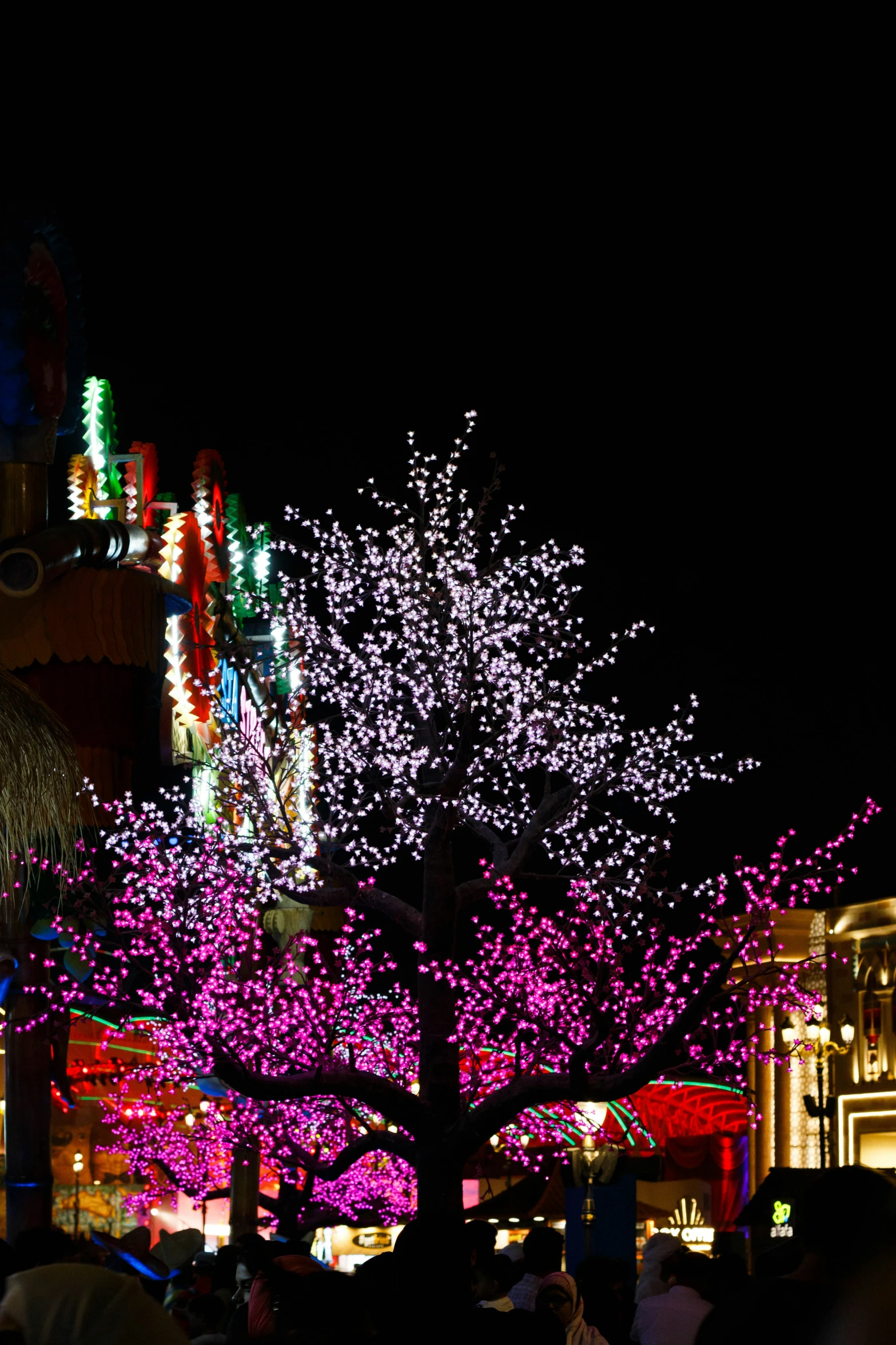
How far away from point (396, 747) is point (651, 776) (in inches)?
112

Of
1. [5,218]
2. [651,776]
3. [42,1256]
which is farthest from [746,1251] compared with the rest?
[42,1256]

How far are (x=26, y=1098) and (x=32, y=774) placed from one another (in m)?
7.03

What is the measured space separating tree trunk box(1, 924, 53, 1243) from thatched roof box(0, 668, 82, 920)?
6.34 meters

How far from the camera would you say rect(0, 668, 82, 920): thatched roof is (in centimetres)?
748

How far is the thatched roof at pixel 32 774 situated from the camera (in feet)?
24.5

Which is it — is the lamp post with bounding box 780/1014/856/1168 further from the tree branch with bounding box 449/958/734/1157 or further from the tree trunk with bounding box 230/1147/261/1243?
the tree trunk with bounding box 230/1147/261/1243

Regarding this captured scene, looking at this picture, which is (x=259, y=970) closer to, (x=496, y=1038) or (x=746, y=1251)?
(x=496, y=1038)

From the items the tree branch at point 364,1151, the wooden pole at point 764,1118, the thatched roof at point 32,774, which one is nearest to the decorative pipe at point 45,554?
the thatched roof at point 32,774

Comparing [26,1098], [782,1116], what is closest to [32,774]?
[26,1098]

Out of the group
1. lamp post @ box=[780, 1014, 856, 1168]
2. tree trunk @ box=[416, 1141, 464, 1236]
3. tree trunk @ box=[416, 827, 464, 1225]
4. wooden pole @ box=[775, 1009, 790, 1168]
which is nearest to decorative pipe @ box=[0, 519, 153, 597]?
tree trunk @ box=[416, 827, 464, 1225]

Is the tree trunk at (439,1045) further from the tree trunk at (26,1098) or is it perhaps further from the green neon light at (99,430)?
the green neon light at (99,430)

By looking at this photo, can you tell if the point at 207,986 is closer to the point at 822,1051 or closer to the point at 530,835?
the point at 530,835

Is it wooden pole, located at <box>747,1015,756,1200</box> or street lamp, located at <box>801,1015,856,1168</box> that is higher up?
street lamp, located at <box>801,1015,856,1168</box>

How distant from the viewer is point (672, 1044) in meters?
15.0
